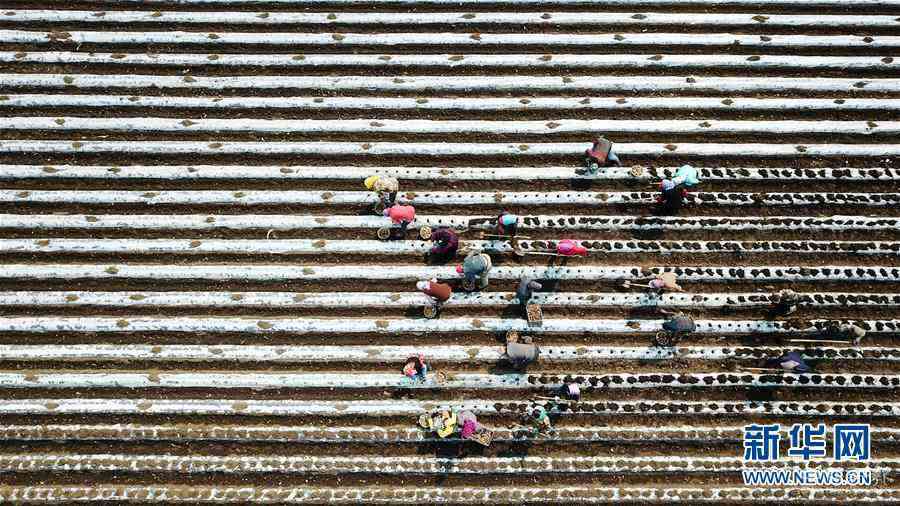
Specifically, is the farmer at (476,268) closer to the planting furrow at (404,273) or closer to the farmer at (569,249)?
the planting furrow at (404,273)

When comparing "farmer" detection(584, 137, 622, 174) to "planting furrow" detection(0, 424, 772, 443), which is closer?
"planting furrow" detection(0, 424, 772, 443)

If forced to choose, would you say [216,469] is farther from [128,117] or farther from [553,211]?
[553,211]

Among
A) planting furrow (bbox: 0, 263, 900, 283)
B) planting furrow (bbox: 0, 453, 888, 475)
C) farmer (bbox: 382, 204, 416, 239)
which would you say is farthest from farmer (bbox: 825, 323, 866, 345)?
farmer (bbox: 382, 204, 416, 239)

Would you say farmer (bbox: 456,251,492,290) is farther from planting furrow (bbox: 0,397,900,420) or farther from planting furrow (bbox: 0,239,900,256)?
planting furrow (bbox: 0,397,900,420)

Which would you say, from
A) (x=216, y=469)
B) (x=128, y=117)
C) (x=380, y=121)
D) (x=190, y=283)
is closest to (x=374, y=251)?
(x=380, y=121)

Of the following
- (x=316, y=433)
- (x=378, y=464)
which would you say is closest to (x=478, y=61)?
(x=316, y=433)

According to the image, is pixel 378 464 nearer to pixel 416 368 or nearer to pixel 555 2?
pixel 416 368
